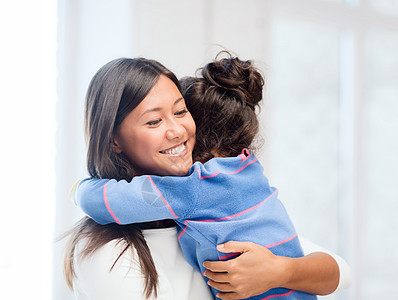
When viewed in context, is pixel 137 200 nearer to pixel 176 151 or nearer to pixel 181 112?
pixel 176 151

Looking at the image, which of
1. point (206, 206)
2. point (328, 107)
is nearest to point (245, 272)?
point (206, 206)

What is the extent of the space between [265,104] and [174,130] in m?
1.08

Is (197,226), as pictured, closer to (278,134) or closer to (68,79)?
(68,79)

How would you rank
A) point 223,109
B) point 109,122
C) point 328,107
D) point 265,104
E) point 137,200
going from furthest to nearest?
1. point 328,107
2. point 265,104
3. point 223,109
4. point 109,122
5. point 137,200

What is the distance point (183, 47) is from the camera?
175 centimetres

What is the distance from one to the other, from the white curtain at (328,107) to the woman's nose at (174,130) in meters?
0.72

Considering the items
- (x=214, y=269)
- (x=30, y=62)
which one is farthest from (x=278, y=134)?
(x=214, y=269)

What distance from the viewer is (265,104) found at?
2.07 metres

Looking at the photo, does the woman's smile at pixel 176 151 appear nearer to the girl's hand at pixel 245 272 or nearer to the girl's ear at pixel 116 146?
the girl's ear at pixel 116 146

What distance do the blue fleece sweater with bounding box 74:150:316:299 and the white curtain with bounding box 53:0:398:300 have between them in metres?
0.82

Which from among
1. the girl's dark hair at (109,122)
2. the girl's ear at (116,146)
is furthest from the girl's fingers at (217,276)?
the girl's ear at (116,146)

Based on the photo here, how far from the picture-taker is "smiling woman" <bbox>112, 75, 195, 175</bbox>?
1057 mm

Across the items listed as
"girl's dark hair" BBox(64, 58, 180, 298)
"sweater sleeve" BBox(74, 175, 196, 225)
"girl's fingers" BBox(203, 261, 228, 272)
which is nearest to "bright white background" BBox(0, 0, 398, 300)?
"girl's dark hair" BBox(64, 58, 180, 298)

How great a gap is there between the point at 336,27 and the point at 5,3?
1.74 meters
